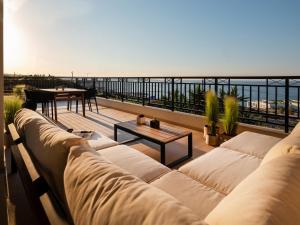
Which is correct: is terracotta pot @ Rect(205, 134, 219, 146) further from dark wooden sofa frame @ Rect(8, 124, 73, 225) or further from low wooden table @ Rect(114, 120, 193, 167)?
dark wooden sofa frame @ Rect(8, 124, 73, 225)

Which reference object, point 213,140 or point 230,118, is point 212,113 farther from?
point 213,140

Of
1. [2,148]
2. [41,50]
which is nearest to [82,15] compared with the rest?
[41,50]

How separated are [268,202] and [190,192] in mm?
782

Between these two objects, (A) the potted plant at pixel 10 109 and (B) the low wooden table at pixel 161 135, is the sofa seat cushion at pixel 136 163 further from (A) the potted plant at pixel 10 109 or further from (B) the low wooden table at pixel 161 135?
(A) the potted plant at pixel 10 109

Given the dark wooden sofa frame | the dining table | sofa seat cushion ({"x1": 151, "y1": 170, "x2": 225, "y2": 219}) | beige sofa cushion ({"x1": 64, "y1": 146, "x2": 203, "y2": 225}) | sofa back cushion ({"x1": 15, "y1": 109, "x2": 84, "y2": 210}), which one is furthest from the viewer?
the dining table

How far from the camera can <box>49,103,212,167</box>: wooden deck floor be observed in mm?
3137

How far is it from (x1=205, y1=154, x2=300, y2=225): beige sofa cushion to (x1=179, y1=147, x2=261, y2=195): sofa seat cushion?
2.16ft

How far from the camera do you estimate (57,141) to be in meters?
1.05

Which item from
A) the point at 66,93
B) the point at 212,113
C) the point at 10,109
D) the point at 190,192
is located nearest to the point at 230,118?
the point at 212,113

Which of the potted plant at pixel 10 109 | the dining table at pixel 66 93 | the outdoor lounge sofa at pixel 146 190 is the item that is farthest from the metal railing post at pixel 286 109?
→ the dining table at pixel 66 93

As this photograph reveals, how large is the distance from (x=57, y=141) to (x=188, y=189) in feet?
2.75

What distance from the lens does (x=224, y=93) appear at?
4.34 m

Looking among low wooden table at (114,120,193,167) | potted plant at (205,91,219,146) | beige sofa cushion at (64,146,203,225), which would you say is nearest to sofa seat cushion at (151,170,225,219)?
beige sofa cushion at (64,146,203,225)

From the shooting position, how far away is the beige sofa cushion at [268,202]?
0.55 metres
